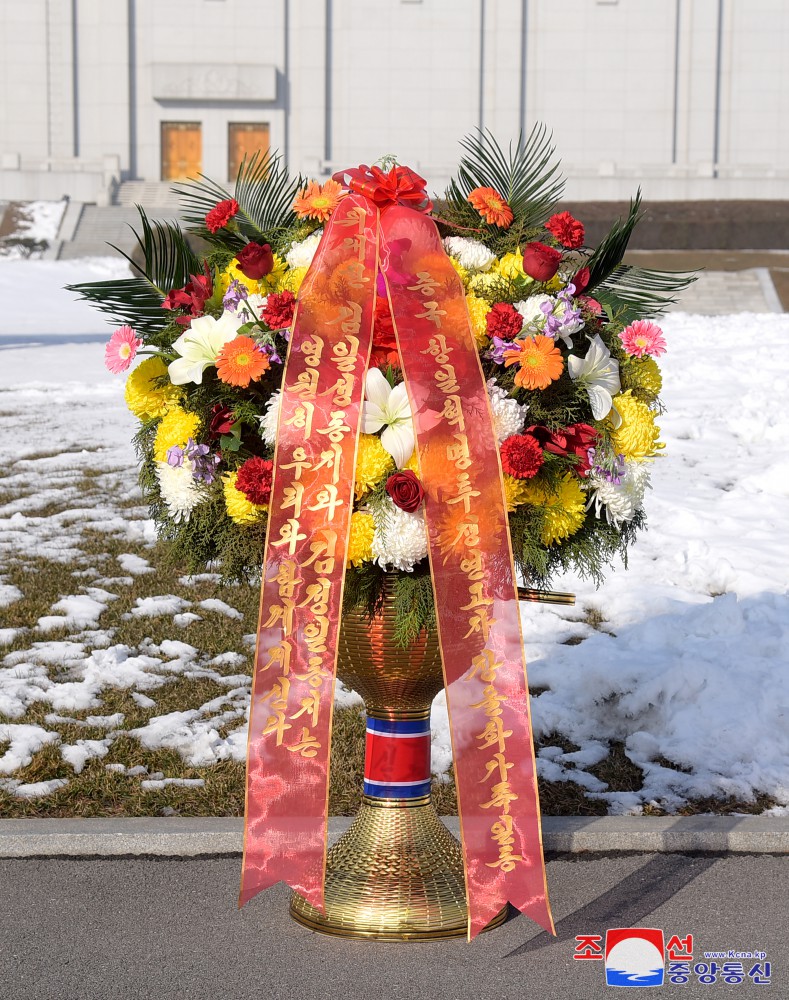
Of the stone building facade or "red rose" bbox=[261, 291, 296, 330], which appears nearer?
"red rose" bbox=[261, 291, 296, 330]

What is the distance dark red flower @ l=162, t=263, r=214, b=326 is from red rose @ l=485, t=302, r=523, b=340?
0.84 metres

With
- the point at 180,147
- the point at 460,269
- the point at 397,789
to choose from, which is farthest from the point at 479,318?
the point at 180,147

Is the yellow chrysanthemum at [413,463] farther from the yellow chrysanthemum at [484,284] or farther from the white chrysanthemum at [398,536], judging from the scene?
the yellow chrysanthemum at [484,284]

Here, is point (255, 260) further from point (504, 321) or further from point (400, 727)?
point (400, 727)

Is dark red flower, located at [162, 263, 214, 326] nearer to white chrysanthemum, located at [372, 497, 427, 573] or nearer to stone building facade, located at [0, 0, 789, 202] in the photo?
white chrysanthemum, located at [372, 497, 427, 573]

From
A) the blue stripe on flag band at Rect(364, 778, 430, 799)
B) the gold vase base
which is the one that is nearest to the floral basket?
the gold vase base

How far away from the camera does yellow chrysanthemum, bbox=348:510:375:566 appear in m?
3.25

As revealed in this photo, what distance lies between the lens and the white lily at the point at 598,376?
11.2ft

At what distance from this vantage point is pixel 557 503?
341 cm

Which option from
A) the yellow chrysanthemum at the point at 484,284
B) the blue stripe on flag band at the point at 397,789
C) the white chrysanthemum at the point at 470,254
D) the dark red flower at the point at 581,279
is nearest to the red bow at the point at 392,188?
the white chrysanthemum at the point at 470,254

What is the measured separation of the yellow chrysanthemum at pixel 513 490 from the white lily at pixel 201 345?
33.5 inches

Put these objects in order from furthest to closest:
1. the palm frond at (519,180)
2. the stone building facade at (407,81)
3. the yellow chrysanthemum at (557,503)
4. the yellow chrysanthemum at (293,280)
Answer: the stone building facade at (407,81) < the palm frond at (519,180) < the yellow chrysanthemum at (293,280) < the yellow chrysanthemum at (557,503)

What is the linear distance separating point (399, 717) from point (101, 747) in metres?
1.80

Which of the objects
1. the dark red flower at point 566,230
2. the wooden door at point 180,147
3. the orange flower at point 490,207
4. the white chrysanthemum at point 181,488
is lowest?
the white chrysanthemum at point 181,488
